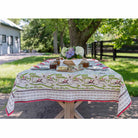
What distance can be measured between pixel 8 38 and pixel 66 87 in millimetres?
14946

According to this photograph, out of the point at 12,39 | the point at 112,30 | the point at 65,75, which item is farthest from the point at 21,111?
the point at 12,39

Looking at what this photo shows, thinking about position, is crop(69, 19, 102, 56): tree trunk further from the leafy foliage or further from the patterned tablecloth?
the leafy foliage

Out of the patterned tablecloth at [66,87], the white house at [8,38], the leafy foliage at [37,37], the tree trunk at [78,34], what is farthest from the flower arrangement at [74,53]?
the leafy foliage at [37,37]

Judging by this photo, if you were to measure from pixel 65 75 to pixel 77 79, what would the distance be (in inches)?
7.1

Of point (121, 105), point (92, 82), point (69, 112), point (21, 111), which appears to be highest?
point (92, 82)

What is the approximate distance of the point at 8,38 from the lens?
52.7 feet

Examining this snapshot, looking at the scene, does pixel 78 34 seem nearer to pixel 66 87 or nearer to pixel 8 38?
pixel 66 87

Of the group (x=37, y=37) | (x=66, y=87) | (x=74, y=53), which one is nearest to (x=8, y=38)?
(x=37, y=37)

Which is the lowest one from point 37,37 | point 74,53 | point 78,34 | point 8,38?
point 74,53

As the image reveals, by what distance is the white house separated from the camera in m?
14.7

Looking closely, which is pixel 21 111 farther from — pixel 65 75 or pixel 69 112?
pixel 65 75

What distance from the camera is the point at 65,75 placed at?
2.51 meters

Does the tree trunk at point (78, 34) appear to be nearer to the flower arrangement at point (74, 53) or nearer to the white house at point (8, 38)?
the flower arrangement at point (74, 53)

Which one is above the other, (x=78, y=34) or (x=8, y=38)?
(x=8, y=38)
